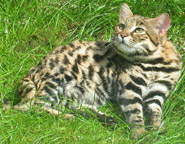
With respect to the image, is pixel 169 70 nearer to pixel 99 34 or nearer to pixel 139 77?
pixel 139 77

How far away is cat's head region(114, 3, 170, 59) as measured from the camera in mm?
4637

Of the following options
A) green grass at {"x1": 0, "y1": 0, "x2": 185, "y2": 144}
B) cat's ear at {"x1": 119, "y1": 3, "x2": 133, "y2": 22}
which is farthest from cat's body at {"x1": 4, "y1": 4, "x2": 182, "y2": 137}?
green grass at {"x1": 0, "y1": 0, "x2": 185, "y2": 144}

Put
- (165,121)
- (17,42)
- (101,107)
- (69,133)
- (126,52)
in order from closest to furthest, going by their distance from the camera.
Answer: (69,133) → (165,121) → (126,52) → (101,107) → (17,42)

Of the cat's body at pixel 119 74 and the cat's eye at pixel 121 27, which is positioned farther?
the cat's eye at pixel 121 27

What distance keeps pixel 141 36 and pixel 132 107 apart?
852mm

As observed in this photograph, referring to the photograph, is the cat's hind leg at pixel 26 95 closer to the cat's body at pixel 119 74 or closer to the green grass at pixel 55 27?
the cat's body at pixel 119 74

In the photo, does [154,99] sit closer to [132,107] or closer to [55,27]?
[132,107]

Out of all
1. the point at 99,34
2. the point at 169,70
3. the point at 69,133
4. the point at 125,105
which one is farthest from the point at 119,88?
the point at 99,34

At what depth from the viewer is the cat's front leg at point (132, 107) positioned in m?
4.53

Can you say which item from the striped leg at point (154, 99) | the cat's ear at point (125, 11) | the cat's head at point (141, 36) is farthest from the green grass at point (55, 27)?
the cat's ear at point (125, 11)

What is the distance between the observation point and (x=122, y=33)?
466cm

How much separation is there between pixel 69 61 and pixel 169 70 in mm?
1291

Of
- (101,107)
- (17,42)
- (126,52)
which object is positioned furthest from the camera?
(17,42)

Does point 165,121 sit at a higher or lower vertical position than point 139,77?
lower
